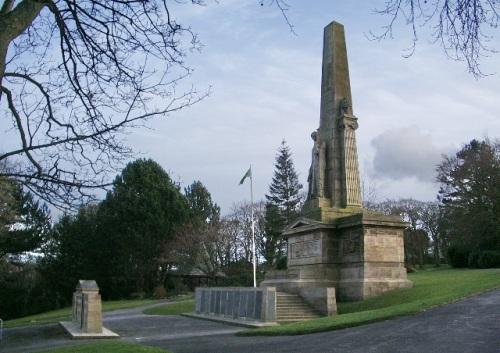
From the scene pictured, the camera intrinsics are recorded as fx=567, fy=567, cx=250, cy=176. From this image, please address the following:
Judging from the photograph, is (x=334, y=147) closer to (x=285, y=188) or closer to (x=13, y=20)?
(x=13, y=20)

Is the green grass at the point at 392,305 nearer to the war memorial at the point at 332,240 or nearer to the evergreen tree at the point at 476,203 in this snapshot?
the war memorial at the point at 332,240

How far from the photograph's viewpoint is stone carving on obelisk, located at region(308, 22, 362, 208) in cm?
2450

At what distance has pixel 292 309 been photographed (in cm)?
2144

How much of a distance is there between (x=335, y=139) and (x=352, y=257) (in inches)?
210

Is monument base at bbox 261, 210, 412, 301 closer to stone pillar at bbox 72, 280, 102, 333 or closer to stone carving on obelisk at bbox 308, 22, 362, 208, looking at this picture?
stone carving on obelisk at bbox 308, 22, 362, 208

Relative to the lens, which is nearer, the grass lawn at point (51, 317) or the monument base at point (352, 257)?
the monument base at point (352, 257)

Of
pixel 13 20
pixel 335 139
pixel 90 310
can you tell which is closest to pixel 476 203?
pixel 335 139

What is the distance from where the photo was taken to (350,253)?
74.9 ft

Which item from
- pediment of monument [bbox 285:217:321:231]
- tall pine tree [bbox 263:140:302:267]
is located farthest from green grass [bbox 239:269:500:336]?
tall pine tree [bbox 263:140:302:267]

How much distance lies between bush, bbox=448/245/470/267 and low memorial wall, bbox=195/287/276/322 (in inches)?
867

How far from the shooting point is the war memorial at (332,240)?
71.4 feet

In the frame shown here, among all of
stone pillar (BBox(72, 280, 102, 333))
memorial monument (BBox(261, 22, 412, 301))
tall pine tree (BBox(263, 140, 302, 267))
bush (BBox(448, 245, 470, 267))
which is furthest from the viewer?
tall pine tree (BBox(263, 140, 302, 267))

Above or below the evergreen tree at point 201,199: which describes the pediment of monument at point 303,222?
below

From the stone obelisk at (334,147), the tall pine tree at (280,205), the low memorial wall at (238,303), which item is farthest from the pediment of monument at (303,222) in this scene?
Result: the tall pine tree at (280,205)
